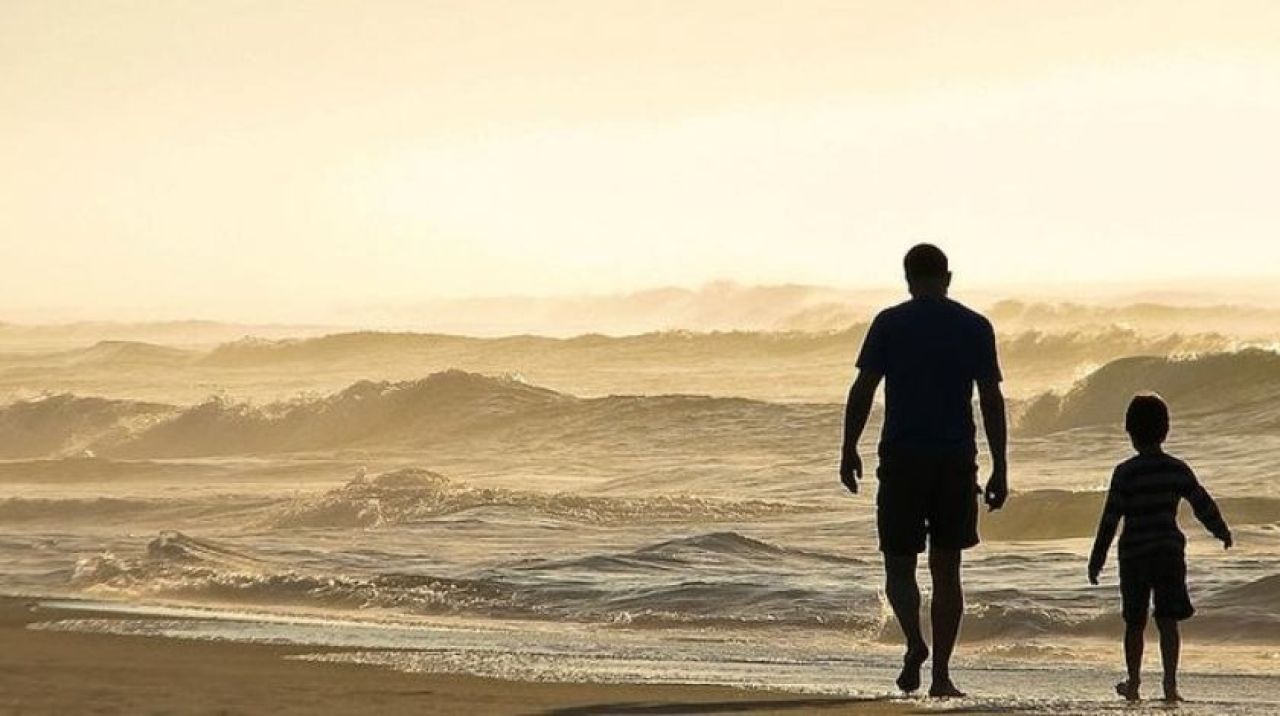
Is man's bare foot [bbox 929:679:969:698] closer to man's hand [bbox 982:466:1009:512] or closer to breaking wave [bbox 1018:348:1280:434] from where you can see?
man's hand [bbox 982:466:1009:512]

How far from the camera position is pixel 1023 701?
300 inches

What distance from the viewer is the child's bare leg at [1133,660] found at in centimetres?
782

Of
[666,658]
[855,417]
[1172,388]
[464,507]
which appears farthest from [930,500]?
[1172,388]

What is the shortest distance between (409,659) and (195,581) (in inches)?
210

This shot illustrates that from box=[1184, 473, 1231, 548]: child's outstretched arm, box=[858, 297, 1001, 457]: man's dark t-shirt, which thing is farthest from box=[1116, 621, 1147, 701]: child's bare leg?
box=[858, 297, 1001, 457]: man's dark t-shirt

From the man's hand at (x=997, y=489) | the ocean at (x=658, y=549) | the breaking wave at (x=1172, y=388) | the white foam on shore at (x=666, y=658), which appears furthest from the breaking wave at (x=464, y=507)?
the man's hand at (x=997, y=489)

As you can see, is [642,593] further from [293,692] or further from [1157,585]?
[293,692]

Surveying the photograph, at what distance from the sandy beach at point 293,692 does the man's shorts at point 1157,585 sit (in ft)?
4.03

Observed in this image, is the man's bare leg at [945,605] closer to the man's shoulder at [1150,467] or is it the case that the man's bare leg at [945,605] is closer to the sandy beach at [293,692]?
the sandy beach at [293,692]

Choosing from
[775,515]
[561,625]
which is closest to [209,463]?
[775,515]

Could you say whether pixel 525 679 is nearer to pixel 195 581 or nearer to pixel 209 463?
pixel 195 581

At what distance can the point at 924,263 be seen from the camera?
7828 millimetres

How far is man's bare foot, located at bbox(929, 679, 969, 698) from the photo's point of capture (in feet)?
25.1

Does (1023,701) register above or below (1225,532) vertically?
below
